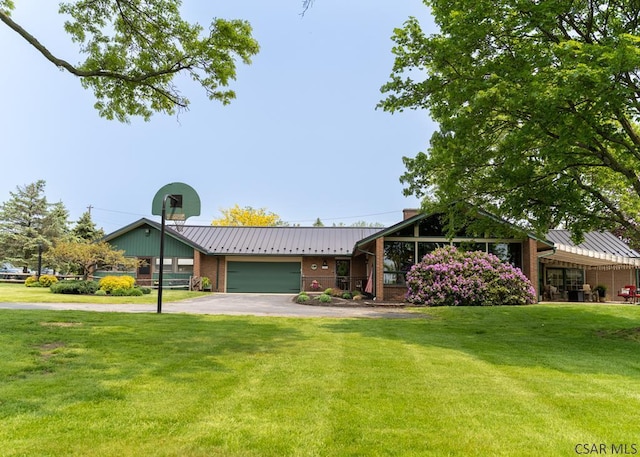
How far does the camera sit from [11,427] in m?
3.58

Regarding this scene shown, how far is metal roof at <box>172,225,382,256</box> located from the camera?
99.8 feet

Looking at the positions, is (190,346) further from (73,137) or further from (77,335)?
(73,137)

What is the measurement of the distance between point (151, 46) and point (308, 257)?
20159 mm

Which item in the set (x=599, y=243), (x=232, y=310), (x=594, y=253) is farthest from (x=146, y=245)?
(x=599, y=243)

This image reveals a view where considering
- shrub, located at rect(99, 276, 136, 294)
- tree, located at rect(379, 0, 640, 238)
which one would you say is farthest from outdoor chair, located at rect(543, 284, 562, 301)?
shrub, located at rect(99, 276, 136, 294)

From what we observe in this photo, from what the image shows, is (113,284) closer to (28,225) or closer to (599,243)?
(28,225)

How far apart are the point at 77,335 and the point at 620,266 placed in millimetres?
27020

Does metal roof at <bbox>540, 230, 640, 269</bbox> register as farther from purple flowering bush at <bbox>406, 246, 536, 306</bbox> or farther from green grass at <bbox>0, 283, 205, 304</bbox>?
green grass at <bbox>0, 283, 205, 304</bbox>

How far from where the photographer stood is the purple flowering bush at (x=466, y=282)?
1861cm

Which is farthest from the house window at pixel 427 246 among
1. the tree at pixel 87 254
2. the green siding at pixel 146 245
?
the tree at pixel 87 254

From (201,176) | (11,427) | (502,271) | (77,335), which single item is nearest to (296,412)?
(11,427)

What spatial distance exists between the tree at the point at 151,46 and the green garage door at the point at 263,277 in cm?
1931

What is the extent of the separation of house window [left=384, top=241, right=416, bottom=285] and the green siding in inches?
561

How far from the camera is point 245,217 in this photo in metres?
57.2
